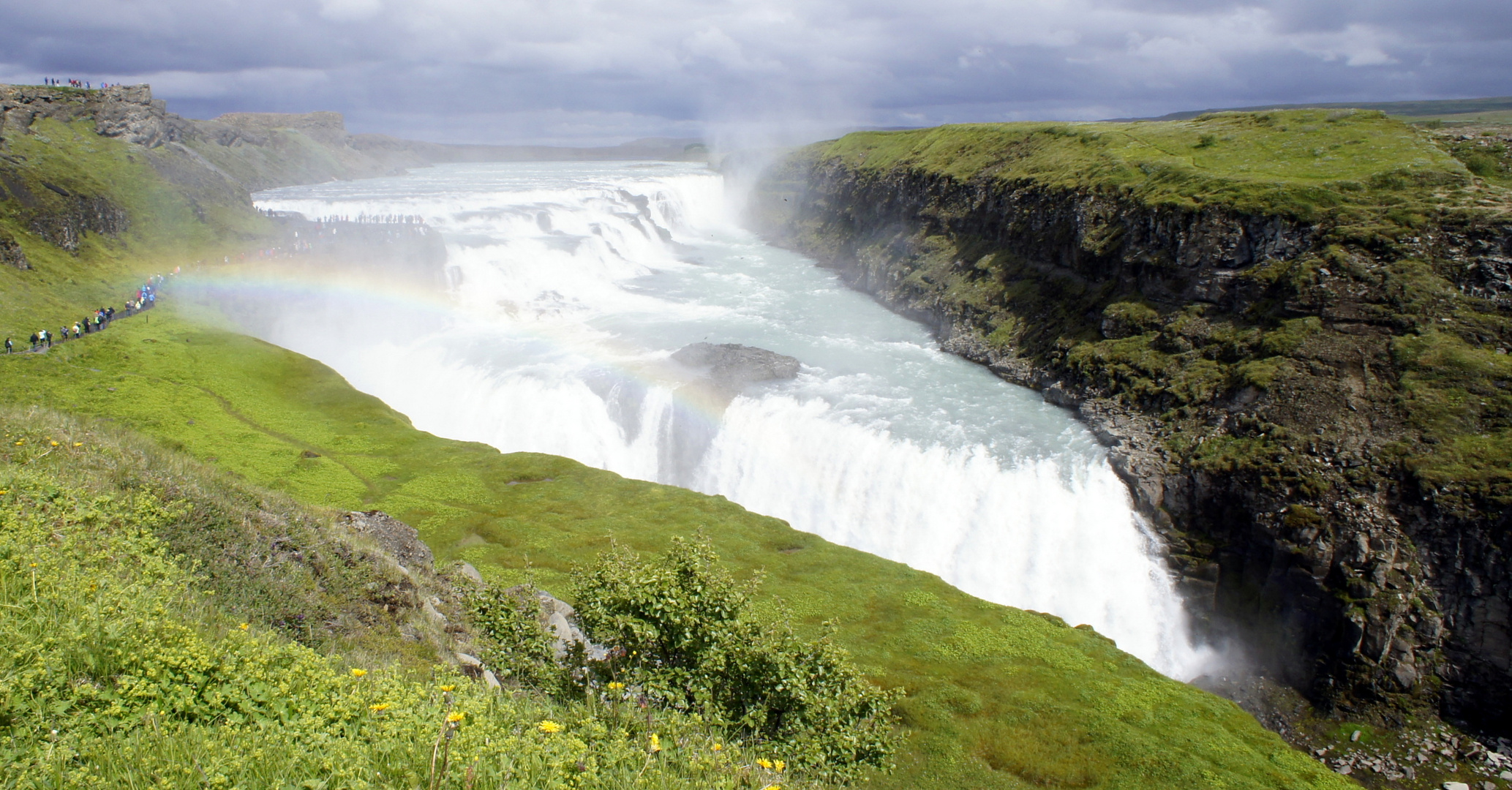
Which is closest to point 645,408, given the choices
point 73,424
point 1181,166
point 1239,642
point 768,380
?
point 768,380

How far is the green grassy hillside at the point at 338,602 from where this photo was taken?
7637mm

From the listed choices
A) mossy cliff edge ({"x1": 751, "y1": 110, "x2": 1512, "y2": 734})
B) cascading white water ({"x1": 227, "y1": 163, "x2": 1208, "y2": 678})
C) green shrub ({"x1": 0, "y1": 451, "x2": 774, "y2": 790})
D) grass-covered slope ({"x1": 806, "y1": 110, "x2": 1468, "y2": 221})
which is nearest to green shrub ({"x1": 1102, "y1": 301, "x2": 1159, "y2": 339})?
mossy cliff edge ({"x1": 751, "y1": 110, "x2": 1512, "y2": 734})

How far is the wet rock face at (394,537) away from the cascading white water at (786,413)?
73.3 ft

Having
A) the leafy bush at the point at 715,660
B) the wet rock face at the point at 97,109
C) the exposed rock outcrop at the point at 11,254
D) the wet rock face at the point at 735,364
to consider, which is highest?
the wet rock face at the point at 97,109

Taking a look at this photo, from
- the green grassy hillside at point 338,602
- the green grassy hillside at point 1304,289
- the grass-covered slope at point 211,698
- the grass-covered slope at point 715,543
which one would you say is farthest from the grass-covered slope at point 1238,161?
the grass-covered slope at point 211,698

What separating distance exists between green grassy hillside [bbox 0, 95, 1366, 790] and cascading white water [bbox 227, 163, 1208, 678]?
644 cm

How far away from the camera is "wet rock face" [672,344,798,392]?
48062 mm

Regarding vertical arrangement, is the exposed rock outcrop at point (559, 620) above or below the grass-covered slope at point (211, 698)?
below

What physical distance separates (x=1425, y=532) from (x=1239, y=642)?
8176 millimetres

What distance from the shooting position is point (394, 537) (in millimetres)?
21344

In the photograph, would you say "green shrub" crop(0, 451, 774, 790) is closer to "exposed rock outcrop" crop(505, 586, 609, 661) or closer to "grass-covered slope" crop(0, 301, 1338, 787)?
"exposed rock outcrop" crop(505, 586, 609, 661)

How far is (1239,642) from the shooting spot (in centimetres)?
3250

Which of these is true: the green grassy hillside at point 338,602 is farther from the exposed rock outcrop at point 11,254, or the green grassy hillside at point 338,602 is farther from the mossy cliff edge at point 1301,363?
the mossy cliff edge at point 1301,363

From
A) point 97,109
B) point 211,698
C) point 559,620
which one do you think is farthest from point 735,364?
point 97,109
